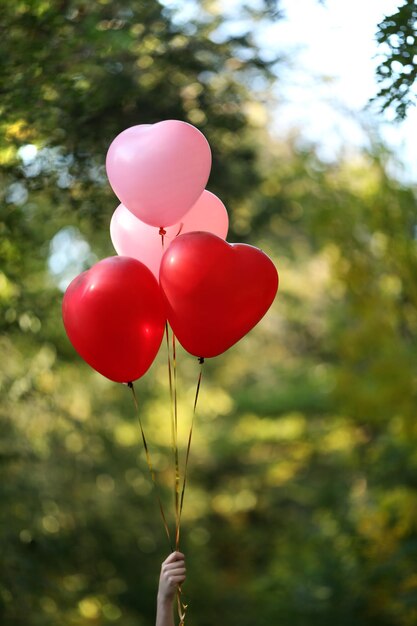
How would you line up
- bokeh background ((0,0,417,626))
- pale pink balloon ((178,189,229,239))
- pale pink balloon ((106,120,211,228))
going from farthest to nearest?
bokeh background ((0,0,417,626))
pale pink balloon ((178,189,229,239))
pale pink balloon ((106,120,211,228))

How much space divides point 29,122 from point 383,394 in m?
3.93

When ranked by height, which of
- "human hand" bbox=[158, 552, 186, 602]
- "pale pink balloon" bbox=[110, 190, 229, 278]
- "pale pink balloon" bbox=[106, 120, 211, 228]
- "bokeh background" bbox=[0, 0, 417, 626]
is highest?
"pale pink balloon" bbox=[106, 120, 211, 228]

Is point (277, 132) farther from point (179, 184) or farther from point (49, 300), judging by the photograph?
point (179, 184)

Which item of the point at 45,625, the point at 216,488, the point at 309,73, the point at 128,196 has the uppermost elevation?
the point at 128,196

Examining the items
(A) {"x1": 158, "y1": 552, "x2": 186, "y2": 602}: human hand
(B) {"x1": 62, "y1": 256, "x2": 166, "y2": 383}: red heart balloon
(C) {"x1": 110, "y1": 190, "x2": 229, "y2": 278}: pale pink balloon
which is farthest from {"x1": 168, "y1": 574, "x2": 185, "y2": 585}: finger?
(C) {"x1": 110, "y1": 190, "x2": 229, "y2": 278}: pale pink balloon

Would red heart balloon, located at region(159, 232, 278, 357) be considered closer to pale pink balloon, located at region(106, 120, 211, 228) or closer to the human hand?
pale pink balloon, located at region(106, 120, 211, 228)

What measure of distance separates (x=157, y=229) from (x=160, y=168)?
0.39 m

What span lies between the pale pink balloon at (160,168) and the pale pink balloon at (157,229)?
165 mm

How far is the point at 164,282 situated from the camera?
2.99 meters

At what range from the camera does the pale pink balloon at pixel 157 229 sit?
11.0ft

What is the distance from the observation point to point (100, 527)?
865 cm

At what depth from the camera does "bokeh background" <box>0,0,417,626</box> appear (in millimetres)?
4770

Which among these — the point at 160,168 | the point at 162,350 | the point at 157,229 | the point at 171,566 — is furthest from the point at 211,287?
the point at 162,350

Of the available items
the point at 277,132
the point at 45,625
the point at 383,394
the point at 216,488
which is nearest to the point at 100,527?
the point at 45,625
